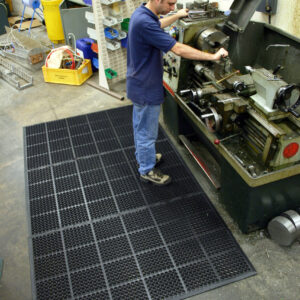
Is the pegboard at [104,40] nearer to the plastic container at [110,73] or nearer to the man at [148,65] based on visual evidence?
the plastic container at [110,73]

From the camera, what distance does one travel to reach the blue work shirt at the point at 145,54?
168 centimetres

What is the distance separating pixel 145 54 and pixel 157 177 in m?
0.88

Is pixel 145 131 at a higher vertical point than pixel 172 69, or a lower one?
lower

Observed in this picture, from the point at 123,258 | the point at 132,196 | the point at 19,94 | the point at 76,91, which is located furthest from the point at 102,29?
the point at 123,258

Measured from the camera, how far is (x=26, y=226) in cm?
207

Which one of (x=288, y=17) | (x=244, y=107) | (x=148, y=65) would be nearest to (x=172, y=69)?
(x=148, y=65)

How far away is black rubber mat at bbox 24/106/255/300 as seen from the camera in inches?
67.8

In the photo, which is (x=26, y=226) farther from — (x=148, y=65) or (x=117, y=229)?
(x=148, y=65)

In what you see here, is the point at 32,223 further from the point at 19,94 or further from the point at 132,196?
the point at 19,94

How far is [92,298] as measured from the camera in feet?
5.45

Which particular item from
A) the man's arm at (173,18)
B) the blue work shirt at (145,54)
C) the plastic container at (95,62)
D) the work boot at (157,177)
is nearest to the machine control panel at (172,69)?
the man's arm at (173,18)

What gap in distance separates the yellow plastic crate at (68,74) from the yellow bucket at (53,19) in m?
1.05

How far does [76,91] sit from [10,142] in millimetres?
991

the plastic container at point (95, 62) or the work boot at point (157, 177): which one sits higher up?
the plastic container at point (95, 62)
